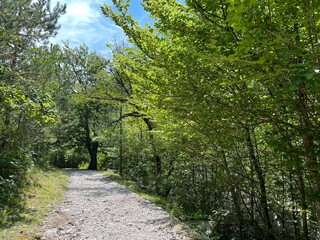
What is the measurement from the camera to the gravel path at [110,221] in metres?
4.98

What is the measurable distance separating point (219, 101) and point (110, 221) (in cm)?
428

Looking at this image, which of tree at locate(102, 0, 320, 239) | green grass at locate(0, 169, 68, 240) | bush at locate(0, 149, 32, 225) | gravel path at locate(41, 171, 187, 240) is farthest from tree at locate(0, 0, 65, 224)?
tree at locate(102, 0, 320, 239)

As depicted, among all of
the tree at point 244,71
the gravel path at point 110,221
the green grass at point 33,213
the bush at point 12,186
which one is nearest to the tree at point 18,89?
the bush at point 12,186

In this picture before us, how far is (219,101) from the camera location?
114 inches

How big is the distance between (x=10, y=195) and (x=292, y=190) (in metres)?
6.13

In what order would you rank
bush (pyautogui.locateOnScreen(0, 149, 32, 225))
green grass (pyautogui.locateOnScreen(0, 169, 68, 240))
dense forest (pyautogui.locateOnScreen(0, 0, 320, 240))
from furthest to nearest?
bush (pyautogui.locateOnScreen(0, 149, 32, 225))
green grass (pyautogui.locateOnScreen(0, 169, 68, 240))
dense forest (pyautogui.locateOnScreen(0, 0, 320, 240))

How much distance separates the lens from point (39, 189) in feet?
28.3

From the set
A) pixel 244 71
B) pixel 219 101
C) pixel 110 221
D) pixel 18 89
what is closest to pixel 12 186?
pixel 110 221

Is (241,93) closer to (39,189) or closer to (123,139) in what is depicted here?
(39,189)

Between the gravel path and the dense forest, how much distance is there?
0.73 metres

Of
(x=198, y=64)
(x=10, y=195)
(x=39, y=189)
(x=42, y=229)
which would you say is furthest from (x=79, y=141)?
(x=198, y=64)

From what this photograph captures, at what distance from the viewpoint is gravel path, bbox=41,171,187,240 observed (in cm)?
498

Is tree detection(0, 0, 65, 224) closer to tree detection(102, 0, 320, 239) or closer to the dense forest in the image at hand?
the dense forest

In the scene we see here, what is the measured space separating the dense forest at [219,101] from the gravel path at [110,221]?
0.73 meters
